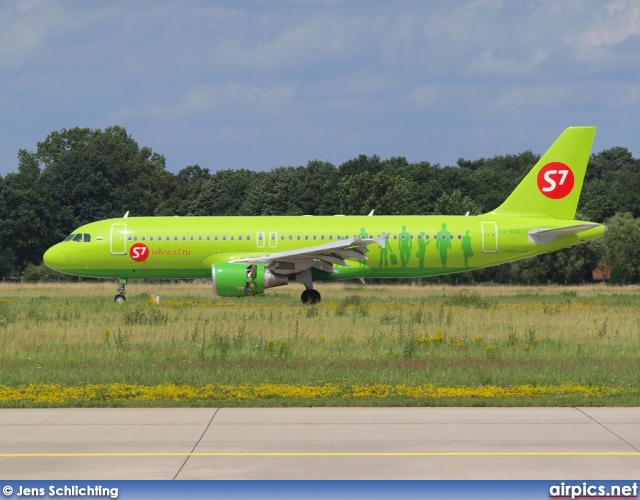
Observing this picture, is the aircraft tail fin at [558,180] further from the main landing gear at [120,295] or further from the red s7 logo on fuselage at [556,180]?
the main landing gear at [120,295]

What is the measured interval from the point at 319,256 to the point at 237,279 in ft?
11.7

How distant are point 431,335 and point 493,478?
14.8m

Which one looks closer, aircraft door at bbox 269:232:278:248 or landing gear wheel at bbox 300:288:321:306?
landing gear wheel at bbox 300:288:321:306

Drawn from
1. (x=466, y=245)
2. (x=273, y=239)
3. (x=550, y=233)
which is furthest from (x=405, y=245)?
(x=550, y=233)

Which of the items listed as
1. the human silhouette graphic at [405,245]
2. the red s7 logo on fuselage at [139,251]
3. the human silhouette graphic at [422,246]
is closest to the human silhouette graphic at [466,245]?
the human silhouette graphic at [422,246]

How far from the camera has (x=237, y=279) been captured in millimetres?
33594

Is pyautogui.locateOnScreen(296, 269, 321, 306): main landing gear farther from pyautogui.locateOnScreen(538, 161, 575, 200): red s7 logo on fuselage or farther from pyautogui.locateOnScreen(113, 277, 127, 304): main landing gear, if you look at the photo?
pyautogui.locateOnScreen(538, 161, 575, 200): red s7 logo on fuselage

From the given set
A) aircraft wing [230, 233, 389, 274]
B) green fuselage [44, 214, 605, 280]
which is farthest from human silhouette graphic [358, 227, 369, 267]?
aircraft wing [230, 233, 389, 274]

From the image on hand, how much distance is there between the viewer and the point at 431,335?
81.4ft

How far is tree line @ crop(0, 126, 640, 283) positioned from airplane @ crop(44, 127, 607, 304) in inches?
1105

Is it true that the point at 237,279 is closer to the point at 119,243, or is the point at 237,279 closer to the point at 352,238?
the point at 352,238

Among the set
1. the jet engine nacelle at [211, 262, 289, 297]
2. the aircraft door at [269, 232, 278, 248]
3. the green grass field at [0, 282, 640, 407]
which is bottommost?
the green grass field at [0, 282, 640, 407]

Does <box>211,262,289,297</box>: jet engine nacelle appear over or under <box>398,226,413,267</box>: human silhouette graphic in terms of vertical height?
under

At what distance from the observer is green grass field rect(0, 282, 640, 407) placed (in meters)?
15.8
